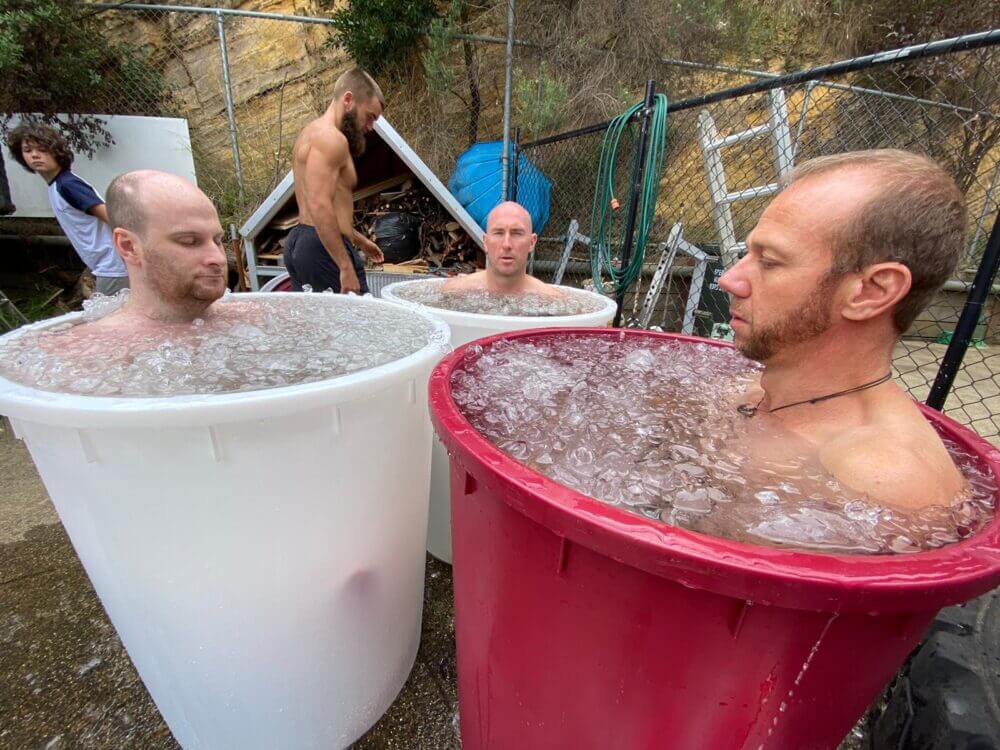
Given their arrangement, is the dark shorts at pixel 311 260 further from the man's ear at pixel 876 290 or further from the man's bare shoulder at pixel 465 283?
the man's ear at pixel 876 290

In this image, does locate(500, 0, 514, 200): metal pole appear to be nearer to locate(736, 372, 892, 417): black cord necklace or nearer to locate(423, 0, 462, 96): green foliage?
locate(423, 0, 462, 96): green foliage

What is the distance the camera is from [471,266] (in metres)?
5.32

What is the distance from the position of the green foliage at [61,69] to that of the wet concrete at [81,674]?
5868 mm

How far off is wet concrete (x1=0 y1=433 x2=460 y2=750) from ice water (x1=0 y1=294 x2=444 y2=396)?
103 cm

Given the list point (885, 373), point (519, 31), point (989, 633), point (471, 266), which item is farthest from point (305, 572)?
point (519, 31)

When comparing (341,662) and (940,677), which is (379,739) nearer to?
(341,662)

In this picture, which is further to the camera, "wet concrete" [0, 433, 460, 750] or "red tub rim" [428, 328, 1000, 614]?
"wet concrete" [0, 433, 460, 750]

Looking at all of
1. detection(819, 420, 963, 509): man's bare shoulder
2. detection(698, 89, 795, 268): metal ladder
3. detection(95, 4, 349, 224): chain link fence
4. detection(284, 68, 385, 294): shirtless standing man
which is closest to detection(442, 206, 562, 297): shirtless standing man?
detection(284, 68, 385, 294): shirtless standing man

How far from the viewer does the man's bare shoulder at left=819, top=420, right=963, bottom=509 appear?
691 millimetres

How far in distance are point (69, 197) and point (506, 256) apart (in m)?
2.87

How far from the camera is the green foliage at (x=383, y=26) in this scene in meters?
5.86

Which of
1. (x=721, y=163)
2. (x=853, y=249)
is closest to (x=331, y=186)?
(x=853, y=249)

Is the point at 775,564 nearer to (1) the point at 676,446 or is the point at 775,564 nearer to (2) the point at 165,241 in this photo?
(1) the point at 676,446

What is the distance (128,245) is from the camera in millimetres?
1384
